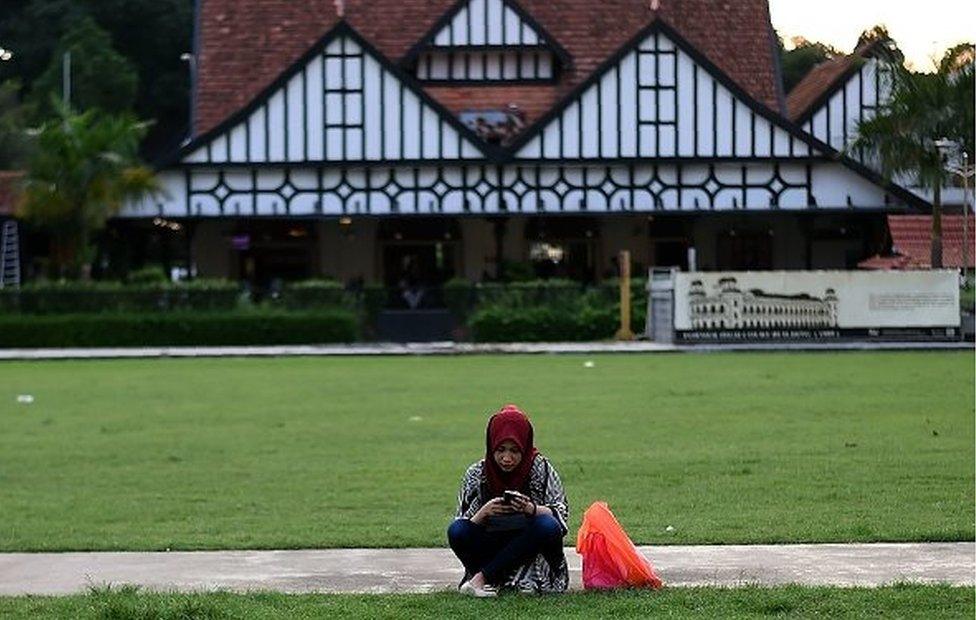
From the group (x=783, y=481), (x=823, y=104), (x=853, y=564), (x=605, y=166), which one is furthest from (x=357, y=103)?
(x=853, y=564)

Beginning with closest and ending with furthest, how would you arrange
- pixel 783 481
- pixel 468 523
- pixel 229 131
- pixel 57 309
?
pixel 468 523
pixel 783 481
pixel 57 309
pixel 229 131

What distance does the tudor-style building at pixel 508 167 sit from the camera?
5222cm

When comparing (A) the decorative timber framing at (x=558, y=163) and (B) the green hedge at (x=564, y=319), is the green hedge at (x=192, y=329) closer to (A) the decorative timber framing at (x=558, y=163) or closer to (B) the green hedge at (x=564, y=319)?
(B) the green hedge at (x=564, y=319)

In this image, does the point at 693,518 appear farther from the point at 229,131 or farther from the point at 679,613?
the point at 229,131

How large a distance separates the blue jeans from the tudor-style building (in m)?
42.6

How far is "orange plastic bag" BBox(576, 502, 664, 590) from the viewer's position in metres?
10.1

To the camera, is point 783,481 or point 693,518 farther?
point 783,481

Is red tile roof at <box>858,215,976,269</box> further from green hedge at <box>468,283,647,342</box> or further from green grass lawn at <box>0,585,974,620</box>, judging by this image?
green grass lawn at <box>0,585,974,620</box>

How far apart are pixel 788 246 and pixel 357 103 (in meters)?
14.0

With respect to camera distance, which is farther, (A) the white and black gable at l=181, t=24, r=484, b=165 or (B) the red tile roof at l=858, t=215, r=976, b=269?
(A) the white and black gable at l=181, t=24, r=484, b=165

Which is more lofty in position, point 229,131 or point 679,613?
point 229,131

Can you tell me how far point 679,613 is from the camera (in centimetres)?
920

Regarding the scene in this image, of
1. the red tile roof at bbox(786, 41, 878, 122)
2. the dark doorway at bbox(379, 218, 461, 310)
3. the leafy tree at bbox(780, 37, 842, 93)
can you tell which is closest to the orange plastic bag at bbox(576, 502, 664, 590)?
the red tile roof at bbox(786, 41, 878, 122)

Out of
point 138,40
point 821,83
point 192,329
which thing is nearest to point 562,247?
point 821,83
